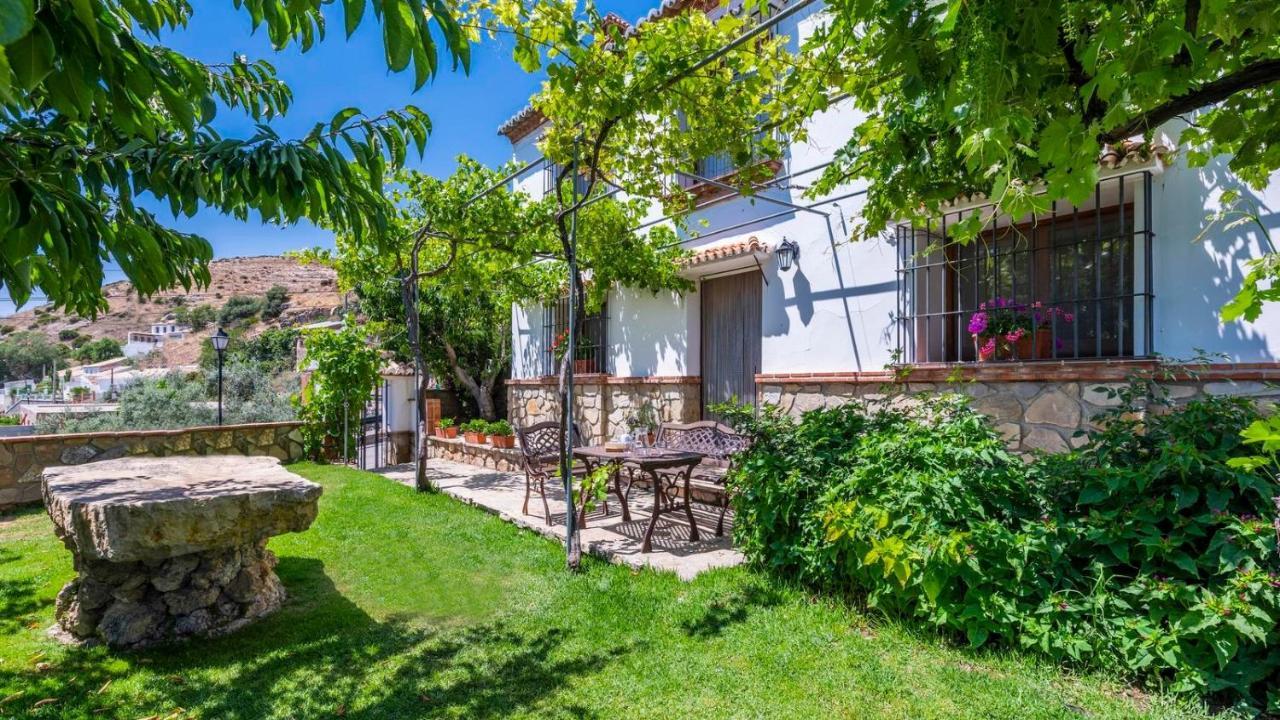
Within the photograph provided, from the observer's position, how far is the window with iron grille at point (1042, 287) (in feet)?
14.8

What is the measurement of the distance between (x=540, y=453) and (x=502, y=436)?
9.82 feet

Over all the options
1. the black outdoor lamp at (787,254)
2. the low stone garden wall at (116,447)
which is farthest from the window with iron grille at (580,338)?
the low stone garden wall at (116,447)

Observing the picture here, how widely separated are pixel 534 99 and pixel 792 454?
3.25 metres

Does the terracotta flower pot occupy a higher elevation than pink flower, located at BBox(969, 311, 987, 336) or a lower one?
lower

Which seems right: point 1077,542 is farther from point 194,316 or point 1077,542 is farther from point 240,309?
point 194,316

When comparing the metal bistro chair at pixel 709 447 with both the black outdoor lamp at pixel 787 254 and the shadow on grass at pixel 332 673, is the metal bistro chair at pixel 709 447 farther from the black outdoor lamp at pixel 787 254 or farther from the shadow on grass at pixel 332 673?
the shadow on grass at pixel 332 673

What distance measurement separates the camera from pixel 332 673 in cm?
319

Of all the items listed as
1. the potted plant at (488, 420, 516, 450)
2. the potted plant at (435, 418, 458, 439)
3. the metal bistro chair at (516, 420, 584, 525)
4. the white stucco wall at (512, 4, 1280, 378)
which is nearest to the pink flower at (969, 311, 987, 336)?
the white stucco wall at (512, 4, 1280, 378)

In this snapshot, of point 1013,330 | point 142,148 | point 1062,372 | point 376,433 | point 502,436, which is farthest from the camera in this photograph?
point 376,433

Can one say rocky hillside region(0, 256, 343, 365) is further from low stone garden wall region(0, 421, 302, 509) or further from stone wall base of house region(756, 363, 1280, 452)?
stone wall base of house region(756, 363, 1280, 452)

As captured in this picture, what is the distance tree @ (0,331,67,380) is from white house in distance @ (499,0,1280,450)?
51.7 m

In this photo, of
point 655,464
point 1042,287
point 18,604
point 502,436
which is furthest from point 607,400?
point 18,604

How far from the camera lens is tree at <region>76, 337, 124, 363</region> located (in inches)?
1805

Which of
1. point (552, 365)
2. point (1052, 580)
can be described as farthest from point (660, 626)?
point (552, 365)
